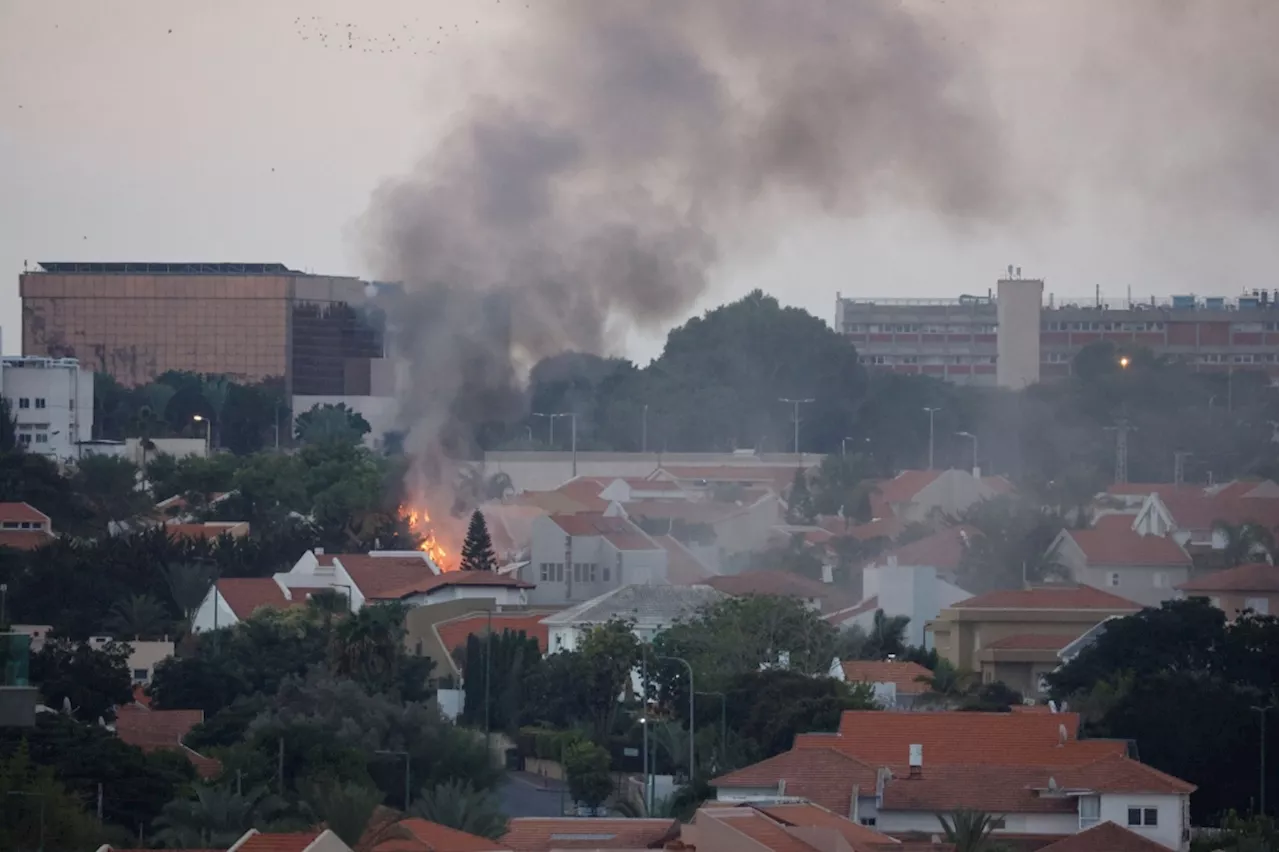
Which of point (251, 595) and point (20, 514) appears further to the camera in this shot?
point (20, 514)

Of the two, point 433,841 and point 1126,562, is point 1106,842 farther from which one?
point 1126,562

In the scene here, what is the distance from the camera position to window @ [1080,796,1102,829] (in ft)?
139

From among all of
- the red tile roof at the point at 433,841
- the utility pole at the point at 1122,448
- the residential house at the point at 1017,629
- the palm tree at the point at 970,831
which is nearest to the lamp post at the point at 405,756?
the red tile roof at the point at 433,841

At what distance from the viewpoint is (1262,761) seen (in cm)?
4725

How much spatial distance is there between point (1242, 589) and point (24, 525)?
30037 mm

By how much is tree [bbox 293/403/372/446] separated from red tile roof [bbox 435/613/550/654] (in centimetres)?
3067

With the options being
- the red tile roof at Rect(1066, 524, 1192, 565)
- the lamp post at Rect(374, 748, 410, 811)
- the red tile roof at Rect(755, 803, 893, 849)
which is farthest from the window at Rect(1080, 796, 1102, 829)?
the red tile roof at Rect(1066, 524, 1192, 565)

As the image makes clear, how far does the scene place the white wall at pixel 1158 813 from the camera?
1665 inches

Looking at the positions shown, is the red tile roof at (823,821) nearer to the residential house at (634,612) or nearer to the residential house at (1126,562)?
the residential house at (634,612)

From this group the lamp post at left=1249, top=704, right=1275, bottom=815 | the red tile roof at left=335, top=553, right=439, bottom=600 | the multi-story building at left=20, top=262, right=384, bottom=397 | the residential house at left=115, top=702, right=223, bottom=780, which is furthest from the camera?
the multi-story building at left=20, top=262, right=384, bottom=397

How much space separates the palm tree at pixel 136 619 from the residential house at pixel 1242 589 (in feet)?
77.6

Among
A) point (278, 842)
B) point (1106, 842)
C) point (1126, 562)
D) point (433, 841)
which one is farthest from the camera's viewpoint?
point (1126, 562)

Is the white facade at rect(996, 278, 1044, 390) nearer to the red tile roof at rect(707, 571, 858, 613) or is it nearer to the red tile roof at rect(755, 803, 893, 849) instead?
the red tile roof at rect(707, 571, 858, 613)

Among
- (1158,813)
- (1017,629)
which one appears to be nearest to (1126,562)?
(1017,629)
